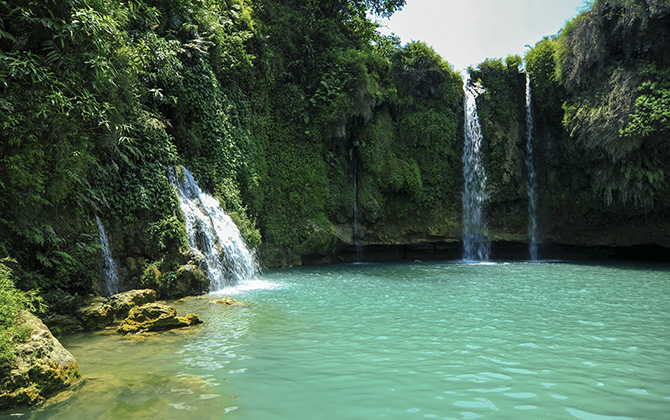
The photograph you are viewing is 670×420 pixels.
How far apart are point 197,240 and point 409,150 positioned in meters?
13.1

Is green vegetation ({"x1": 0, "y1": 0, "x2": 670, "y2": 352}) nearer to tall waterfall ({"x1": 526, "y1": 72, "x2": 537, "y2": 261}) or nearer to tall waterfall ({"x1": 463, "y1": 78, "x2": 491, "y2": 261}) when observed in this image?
tall waterfall ({"x1": 526, "y1": 72, "x2": 537, "y2": 261})

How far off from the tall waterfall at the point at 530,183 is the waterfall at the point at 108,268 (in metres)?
18.5

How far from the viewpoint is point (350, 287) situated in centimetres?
1027

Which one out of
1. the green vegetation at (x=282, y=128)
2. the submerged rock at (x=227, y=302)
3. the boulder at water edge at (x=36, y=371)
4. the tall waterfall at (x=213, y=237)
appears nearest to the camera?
the boulder at water edge at (x=36, y=371)

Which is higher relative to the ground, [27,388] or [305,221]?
[305,221]

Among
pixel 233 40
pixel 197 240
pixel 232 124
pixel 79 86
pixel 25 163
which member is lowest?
pixel 197 240

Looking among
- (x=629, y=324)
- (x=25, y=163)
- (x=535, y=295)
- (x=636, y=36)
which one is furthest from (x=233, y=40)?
(x=636, y=36)

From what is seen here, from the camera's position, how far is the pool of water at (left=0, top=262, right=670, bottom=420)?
3.33 meters

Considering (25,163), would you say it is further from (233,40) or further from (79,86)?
(233,40)

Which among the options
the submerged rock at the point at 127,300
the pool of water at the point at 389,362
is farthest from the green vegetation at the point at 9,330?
the submerged rock at the point at 127,300

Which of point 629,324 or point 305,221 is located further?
point 305,221

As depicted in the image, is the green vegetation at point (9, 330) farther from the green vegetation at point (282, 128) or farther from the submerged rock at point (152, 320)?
the green vegetation at point (282, 128)

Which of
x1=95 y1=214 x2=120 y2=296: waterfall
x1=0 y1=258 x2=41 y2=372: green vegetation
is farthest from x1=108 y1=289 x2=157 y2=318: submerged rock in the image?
x1=0 y1=258 x2=41 y2=372: green vegetation

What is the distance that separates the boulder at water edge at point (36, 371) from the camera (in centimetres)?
355
